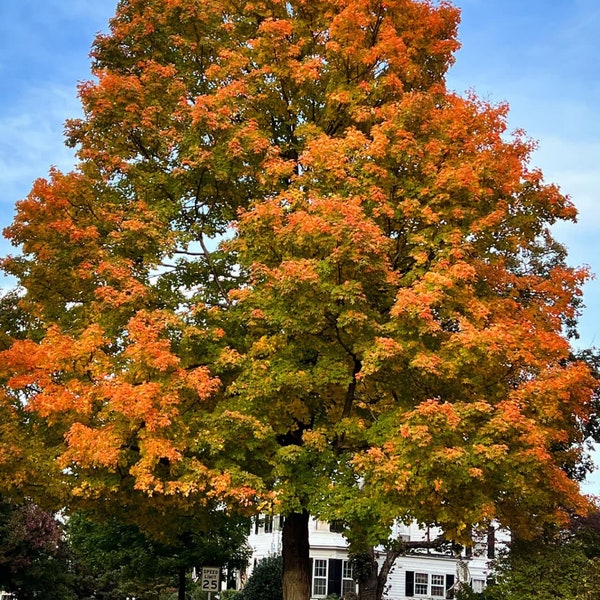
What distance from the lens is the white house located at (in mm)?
37000

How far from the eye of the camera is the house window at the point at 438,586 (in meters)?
39.7

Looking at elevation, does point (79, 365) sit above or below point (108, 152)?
below

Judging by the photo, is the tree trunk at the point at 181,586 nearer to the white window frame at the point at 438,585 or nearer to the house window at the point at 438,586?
the white window frame at the point at 438,585

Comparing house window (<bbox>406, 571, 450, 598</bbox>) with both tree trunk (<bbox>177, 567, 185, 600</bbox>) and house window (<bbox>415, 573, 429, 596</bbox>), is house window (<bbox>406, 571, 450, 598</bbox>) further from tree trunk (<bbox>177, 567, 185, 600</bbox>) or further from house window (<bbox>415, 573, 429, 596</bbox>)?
tree trunk (<bbox>177, 567, 185, 600</bbox>)

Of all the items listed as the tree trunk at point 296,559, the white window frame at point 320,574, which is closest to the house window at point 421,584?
the white window frame at point 320,574

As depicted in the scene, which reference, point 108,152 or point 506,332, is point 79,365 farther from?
point 506,332

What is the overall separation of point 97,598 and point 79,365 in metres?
32.7

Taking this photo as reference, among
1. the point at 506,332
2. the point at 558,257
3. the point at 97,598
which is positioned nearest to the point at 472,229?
the point at 506,332

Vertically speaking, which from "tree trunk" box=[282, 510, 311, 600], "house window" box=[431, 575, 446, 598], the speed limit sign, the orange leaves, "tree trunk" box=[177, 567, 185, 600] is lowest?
"house window" box=[431, 575, 446, 598]

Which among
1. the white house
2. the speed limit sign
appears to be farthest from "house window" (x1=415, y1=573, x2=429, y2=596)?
the speed limit sign

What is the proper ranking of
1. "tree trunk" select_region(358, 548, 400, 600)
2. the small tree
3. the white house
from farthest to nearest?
the white house
"tree trunk" select_region(358, 548, 400, 600)
the small tree

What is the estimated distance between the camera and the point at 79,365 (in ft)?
39.4

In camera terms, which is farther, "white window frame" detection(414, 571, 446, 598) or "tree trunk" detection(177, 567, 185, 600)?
"white window frame" detection(414, 571, 446, 598)

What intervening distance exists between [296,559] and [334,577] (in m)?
25.0
